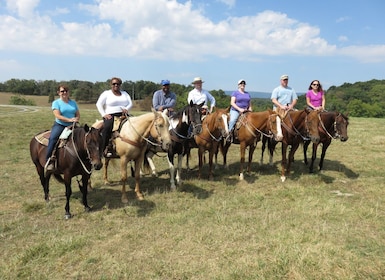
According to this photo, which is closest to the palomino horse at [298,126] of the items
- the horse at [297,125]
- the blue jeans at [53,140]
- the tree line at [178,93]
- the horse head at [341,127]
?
the horse at [297,125]

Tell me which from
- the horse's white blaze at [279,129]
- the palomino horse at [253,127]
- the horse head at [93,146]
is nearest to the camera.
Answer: the horse head at [93,146]

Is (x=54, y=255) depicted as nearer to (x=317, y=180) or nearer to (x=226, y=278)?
(x=226, y=278)

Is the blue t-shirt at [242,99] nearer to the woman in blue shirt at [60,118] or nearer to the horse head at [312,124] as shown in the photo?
the horse head at [312,124]

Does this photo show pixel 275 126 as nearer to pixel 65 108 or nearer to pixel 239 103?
pixel 239 103

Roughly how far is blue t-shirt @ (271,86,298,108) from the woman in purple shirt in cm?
99

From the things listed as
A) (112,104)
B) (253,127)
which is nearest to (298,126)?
(253,127)

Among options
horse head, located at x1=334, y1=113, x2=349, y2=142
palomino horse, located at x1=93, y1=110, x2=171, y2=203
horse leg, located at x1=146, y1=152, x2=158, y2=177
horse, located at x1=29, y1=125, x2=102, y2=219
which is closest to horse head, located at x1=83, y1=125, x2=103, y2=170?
horse, located at x1=29, y1=125, x2=102, y2=219

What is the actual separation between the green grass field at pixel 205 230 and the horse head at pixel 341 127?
1.37 meters

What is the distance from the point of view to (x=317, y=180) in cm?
813

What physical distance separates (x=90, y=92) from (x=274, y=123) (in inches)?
3126

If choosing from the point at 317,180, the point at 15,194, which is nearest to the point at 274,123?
the point at 317,180

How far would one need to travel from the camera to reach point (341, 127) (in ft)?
26.9

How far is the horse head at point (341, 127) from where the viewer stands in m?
8.14

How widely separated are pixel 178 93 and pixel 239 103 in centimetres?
8108
